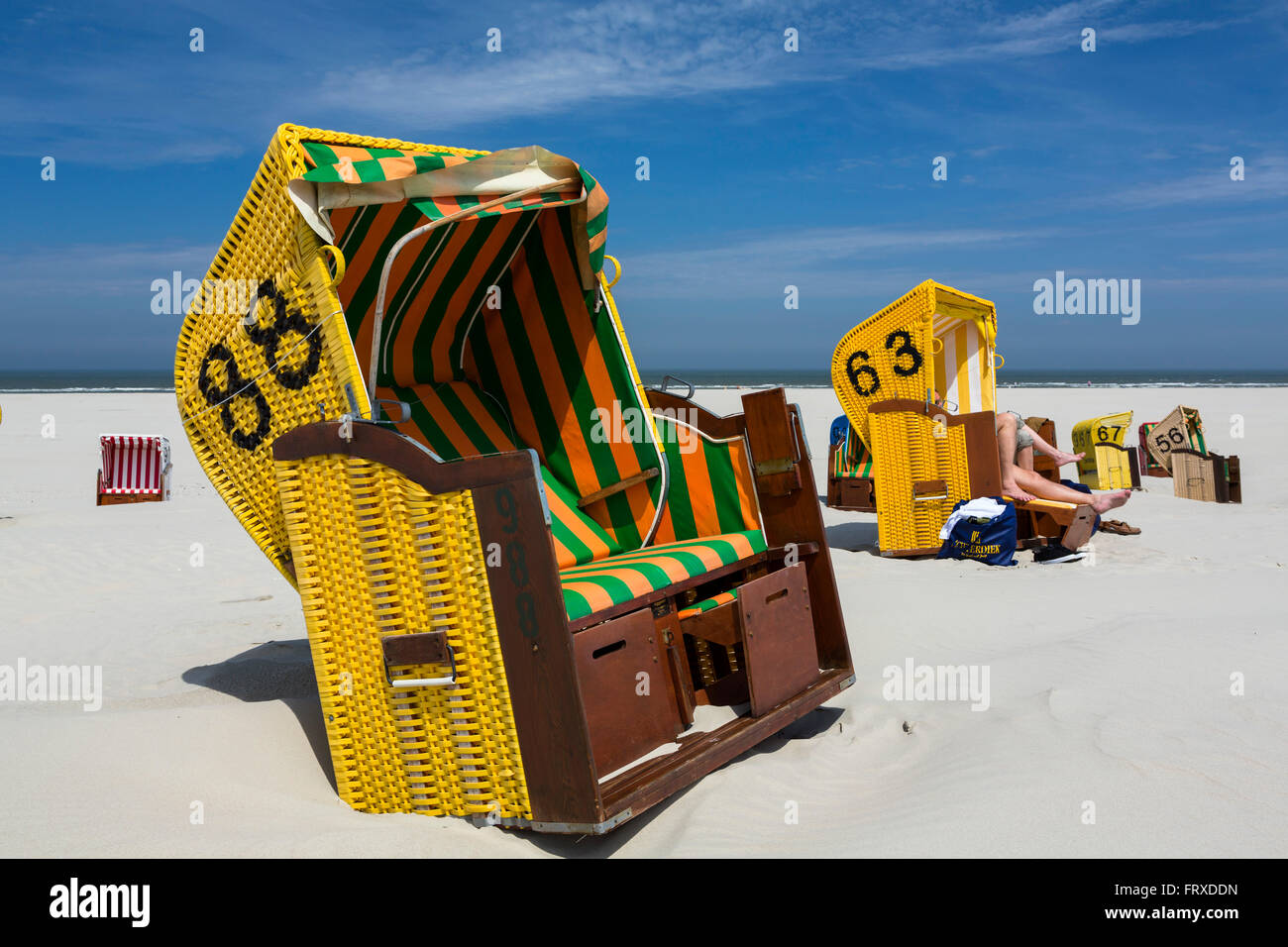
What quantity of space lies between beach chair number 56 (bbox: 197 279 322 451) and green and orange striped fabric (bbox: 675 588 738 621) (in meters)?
1.61

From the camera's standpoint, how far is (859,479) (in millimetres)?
9953

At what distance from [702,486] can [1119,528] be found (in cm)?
578

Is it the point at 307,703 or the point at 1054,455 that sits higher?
the point at 1054,455

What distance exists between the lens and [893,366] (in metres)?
8.12

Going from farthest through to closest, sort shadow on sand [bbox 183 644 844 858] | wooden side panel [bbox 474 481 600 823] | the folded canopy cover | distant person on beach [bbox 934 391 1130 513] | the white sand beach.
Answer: distant person on beach [bbox 934 391 1130 513]
the folded canopy cover
shadow on sand [bbox 183 644 844 858]
the white sand beach
wooden side panel [bbox 474 481 600 823]

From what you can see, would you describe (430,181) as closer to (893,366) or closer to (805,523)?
(805,523)

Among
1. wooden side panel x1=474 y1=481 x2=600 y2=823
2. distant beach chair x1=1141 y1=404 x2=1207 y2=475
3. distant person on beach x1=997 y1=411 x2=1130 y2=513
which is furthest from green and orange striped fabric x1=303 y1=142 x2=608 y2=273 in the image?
distant beach chair x1=1141 y1=404 x2=1207 y2=475

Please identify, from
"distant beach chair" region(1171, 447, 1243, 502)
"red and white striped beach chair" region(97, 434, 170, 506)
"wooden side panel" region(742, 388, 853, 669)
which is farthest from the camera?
"red and white striped beach chair" region(97, 434, 170, 506)

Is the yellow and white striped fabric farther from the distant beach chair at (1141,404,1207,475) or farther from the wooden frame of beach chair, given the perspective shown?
the wooden frame of beach chair

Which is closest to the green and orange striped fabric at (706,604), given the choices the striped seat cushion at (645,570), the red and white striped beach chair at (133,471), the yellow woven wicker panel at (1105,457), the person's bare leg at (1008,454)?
the striped seat cushion at (645,570)

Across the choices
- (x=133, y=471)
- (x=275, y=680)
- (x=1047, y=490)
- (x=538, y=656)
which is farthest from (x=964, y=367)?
(x=133, y=471)

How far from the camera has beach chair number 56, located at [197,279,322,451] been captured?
317 centimetres

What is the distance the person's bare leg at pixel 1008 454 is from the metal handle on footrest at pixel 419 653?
616 cm
